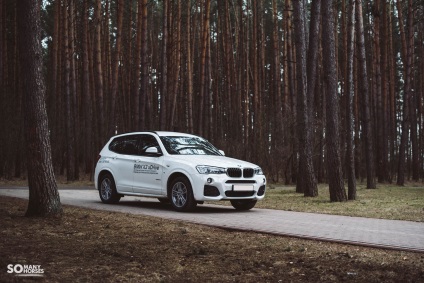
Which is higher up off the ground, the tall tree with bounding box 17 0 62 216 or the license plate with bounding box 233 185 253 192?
the tall tree with bounding box 17 0 62 216

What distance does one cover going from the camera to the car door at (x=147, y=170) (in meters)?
13.7

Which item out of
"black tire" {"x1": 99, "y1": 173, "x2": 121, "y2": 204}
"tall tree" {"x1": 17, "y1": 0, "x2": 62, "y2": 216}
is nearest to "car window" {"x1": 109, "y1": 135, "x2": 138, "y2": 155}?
"black tire" {"x1": 99, "y1": 173, "x2": 121, "y2": 204}

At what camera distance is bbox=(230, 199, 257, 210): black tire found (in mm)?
13848

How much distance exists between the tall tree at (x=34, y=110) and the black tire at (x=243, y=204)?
16.0ft

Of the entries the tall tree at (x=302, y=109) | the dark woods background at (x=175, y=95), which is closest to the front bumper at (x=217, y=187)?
the tall tree at (x=302, y=109)

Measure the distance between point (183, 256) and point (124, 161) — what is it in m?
7.97

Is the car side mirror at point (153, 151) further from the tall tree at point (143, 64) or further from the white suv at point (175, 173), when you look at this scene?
the tall tree at point (143, 64)

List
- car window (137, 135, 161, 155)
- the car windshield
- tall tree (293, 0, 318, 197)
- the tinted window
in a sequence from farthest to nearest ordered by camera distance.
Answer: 1. tall tree (293, 0, 318, 197)
2. the tinted window
3. car window (137, 135, 161, 155)
4. the car windshield

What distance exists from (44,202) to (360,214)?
6915 mm

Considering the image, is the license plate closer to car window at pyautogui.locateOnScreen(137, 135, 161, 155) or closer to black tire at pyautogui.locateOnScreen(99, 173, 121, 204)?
car window at pyautogui.locateOnScreen(137, 135, 161, 155)

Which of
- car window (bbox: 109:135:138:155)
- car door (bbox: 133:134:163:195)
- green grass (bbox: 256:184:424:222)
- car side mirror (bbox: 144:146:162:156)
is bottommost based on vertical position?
green grass (bbox: 256:184:424:222)

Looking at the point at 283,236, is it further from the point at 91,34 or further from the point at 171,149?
the point at 91,34

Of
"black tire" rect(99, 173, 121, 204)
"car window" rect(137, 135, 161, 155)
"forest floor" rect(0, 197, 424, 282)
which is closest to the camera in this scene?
"forest floor" rect(0, 197, 424, 282)

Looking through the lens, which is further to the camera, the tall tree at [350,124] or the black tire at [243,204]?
the tall tree at [350,124]
